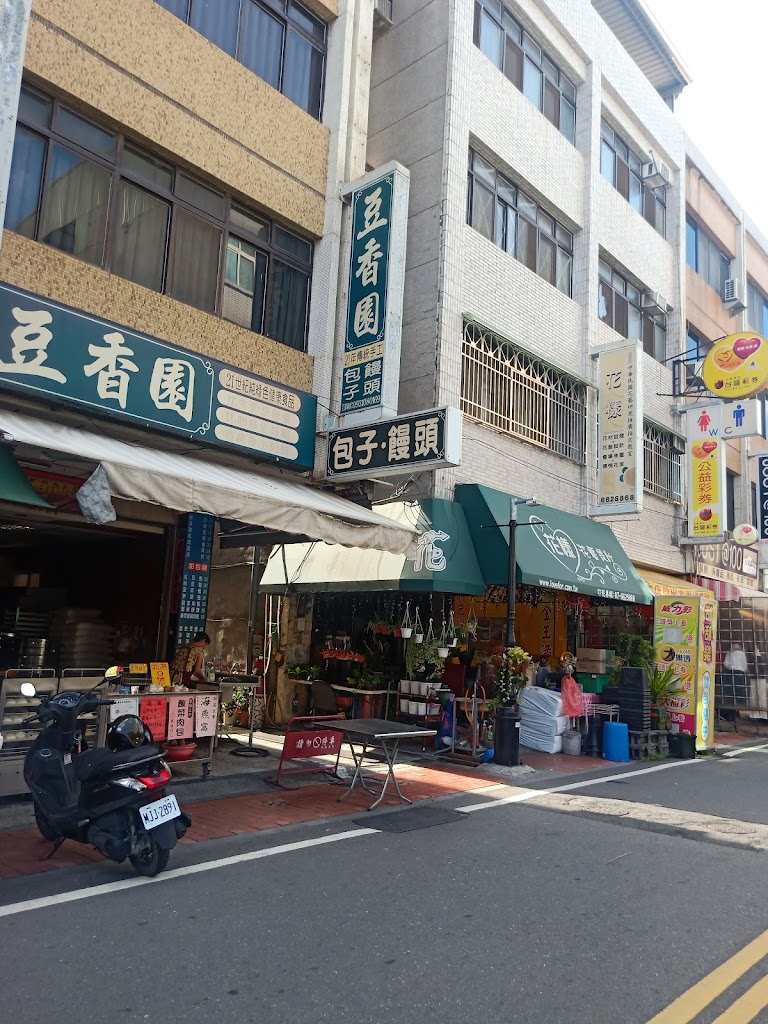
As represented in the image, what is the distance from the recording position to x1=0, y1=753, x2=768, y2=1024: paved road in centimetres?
385

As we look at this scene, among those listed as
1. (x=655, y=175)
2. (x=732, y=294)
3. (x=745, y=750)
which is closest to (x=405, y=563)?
(x=745, y=750)

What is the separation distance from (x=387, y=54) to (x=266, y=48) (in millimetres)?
3929

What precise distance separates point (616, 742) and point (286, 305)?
8.67m

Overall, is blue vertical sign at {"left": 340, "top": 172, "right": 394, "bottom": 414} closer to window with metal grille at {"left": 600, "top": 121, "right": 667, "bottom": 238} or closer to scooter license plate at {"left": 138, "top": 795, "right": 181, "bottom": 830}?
scooter license plate at {"left": 138, "top": 795, "right": 181, "bottom": 830}

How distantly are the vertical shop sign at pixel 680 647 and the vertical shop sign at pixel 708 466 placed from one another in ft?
19.1

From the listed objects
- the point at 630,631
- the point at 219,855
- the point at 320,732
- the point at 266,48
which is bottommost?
the point at 219,855

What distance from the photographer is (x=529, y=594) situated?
52.6 ft

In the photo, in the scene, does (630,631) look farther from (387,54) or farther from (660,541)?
(387,54)

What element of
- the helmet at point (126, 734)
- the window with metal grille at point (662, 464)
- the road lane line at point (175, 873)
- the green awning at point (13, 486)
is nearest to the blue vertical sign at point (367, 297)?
the green awning at point (13, 486)

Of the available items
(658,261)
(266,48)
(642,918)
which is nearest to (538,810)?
(642,918)

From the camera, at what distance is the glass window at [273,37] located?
36.2 ft

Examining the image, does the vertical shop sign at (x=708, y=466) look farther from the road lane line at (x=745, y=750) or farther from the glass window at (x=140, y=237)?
the glass window at (x=140, y=237)

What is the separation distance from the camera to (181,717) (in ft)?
29.7

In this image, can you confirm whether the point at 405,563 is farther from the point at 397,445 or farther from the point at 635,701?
the point at 635,701
